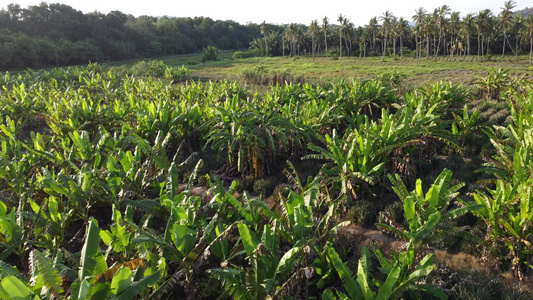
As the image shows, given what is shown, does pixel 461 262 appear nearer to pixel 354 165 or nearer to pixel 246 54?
pixel 354 165

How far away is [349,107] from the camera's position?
817cm

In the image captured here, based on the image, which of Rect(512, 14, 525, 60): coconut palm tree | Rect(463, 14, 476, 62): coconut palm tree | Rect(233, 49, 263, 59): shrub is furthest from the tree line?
Rect(512, 14, 525, 60): coconut palm tree

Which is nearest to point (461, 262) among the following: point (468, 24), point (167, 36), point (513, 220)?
point (513, 220)

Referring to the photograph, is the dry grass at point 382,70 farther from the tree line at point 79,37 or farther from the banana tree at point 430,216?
the tree line at point 79,37

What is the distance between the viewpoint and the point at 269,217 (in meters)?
3.83

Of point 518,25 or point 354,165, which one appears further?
point 518,25

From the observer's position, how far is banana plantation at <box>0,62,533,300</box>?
251cm

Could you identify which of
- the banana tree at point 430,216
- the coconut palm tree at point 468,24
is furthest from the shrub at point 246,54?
the banana tree at point 430,216

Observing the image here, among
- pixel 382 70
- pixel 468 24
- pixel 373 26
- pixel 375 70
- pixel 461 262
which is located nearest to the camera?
pixel 461 262

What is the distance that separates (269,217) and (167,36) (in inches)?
2670

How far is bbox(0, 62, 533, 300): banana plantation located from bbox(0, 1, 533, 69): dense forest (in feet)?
128

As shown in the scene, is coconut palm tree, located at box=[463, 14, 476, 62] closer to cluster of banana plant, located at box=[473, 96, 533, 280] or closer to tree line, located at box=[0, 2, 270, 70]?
cluster of banana plant, located at box=[473, 96, 533, 280]

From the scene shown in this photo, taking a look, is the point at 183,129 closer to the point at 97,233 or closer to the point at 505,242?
the point at 97,233

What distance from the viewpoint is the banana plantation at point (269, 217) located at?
8.24 feet
